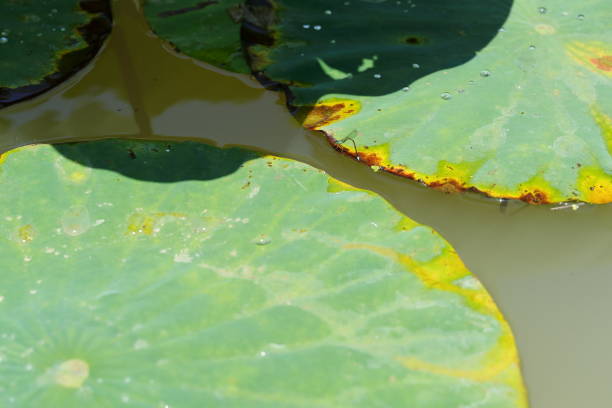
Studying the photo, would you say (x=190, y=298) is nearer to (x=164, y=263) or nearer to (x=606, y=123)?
(x=164, y=263)

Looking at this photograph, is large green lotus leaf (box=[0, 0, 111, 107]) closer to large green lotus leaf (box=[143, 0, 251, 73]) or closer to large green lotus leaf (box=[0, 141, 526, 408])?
large green lotus leaf (box=[143, 0, 251, 73])

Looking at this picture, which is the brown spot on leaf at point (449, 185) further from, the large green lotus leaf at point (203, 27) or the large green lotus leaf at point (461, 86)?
the large green lotus leaf at point (203, 27)

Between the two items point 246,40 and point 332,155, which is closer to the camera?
point 332,155

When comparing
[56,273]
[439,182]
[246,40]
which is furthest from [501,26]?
[56,273]

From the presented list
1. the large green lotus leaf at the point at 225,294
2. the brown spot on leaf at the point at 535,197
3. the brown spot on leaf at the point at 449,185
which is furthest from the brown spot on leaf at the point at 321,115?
the brown spot on leaf at the point at 535,197

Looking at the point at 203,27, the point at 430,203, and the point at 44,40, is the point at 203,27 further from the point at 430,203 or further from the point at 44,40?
the point at 430,203

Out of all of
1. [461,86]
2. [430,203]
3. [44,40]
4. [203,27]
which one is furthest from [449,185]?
[44,40]
